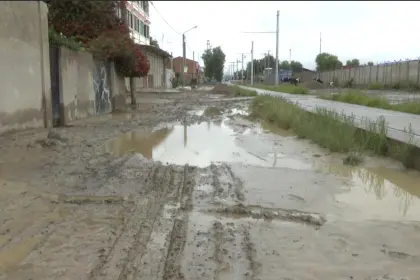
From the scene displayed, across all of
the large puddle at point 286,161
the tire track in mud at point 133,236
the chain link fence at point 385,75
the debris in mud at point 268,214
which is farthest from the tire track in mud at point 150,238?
the chain link fence at point 385,75

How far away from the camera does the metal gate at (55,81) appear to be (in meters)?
11.1

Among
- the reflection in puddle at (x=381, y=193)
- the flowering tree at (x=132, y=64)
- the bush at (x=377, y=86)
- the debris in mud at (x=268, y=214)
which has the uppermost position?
the flowering tree at (x=132, y=64)

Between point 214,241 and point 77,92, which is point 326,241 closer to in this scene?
point 214,241

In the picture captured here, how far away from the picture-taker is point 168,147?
943 centimetres

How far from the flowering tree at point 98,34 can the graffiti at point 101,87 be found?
40 centimetres

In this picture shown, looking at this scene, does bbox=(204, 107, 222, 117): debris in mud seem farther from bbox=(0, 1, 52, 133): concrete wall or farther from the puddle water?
bbox=(0, 1, 52, 133): concrete wall

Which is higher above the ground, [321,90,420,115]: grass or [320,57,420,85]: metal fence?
[320,57,420,85]: metal fence

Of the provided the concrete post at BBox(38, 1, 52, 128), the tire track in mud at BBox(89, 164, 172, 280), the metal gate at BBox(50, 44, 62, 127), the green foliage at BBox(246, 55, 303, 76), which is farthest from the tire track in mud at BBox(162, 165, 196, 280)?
the green foliage at BBox(246, 55, 303, 76)

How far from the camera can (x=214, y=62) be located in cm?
9812

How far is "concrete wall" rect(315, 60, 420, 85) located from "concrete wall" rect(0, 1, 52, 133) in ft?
98.6

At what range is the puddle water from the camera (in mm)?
8094

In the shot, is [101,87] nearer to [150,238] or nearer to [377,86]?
[150,238]

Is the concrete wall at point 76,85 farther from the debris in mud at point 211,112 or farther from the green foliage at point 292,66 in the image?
the green foliage at point 292,66

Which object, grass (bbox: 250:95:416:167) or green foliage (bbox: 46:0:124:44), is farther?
green foliage (bbox: 46:0:124:44)
